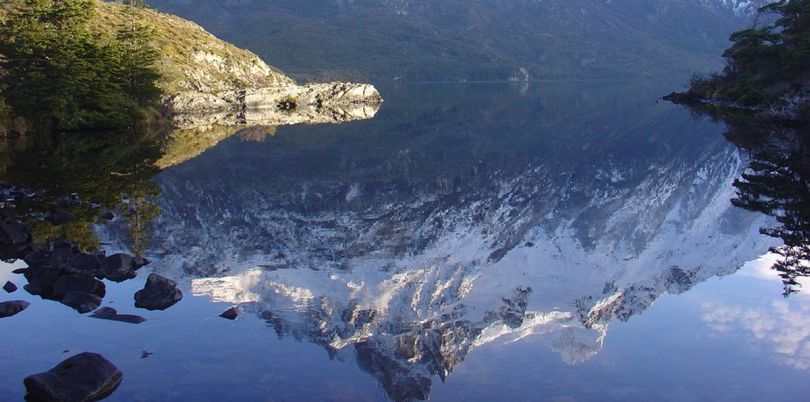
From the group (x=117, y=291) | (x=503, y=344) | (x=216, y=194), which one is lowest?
(x=216, y=194)

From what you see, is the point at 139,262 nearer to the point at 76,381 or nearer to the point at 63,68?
the point at 76,381

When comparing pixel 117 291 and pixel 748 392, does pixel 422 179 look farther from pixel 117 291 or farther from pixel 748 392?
pixel 748 392

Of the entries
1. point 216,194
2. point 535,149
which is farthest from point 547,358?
point 535,149

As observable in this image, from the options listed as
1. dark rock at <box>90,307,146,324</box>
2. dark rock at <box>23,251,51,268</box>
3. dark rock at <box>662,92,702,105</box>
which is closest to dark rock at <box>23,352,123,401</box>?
dark rock at <box>90,307,146,324</box>

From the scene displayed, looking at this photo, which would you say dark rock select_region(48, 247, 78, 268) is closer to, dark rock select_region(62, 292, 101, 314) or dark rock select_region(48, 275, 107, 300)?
dark rock select_region(48, 275, 107, 300)

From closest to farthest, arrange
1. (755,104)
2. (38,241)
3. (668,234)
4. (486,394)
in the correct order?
(486,394) → (38,241) → (668,234) → (755,104)

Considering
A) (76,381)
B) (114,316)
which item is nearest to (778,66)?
(114,316)

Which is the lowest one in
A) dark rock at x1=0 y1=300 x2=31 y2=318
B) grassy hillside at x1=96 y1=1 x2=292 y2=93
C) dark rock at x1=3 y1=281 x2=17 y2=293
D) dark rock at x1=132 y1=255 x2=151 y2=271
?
grassy hillside at x1=96 y1=1 x2=292 y2=93
